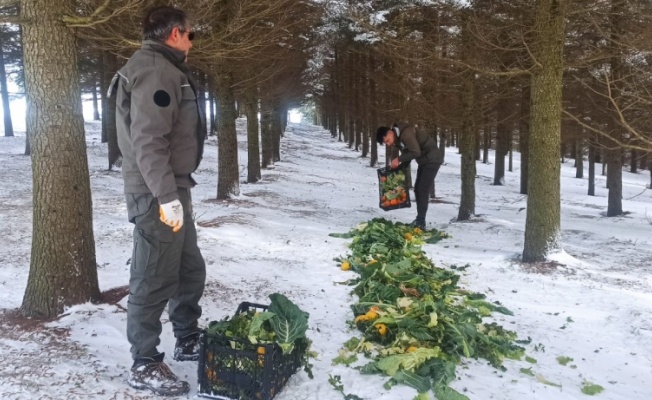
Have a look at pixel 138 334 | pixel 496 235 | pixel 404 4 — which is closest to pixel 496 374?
pixel 138 334

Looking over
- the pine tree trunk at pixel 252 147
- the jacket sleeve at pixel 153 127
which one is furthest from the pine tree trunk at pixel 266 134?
the jacket sleeve at pixel 153 127

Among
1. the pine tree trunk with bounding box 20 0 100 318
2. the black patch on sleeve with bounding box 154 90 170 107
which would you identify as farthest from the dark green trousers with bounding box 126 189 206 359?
the pine tree trunk with bounding box 20 0 100 318

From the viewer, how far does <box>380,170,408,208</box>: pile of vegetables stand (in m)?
9.32

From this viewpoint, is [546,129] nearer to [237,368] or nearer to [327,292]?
[327,292]

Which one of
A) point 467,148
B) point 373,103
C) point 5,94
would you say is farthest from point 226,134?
point 5,94

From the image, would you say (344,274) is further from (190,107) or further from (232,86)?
(232,86)

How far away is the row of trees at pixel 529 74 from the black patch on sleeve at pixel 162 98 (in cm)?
498

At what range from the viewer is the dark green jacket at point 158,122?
9.55ft

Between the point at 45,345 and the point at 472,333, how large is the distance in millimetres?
3379

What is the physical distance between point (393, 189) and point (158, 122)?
22.4 ft

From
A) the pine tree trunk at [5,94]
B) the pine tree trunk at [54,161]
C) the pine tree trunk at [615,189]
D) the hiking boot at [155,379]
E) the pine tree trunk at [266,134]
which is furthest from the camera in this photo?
the pine tree trunk at [5,94]

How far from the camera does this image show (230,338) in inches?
118

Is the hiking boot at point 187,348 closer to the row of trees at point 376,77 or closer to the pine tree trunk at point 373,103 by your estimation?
the row of trees at point 376,77

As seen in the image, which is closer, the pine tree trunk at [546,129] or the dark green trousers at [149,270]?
the dark green trousers at [149,270]
